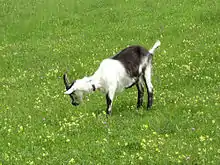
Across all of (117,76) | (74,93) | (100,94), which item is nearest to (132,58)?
(117,76)

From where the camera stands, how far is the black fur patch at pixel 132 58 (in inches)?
558

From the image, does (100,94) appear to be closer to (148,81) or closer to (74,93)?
(148,81)

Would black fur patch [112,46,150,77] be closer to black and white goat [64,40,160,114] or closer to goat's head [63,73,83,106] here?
black and white goat [64,40,160,114]

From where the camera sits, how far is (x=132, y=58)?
1440 cm

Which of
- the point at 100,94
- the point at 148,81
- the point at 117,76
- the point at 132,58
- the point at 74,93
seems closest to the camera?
the point at 74,93

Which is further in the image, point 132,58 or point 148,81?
point 148,81

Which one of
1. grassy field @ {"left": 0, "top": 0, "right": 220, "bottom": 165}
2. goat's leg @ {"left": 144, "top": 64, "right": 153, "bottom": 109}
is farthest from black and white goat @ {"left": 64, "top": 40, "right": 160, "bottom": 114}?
grassy field @ {"left": 0, "top": 0, "right": 220, "bottom": 165}

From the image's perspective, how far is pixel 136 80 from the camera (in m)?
14.6

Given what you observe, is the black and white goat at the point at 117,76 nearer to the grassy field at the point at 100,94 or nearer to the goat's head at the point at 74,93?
the goat's head at the point at 74,93

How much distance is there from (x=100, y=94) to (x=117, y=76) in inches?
150

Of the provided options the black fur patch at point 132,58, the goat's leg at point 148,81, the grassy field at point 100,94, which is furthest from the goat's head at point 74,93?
the goat's leg at point 148,81

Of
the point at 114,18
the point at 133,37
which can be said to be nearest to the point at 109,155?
the point at 133,37

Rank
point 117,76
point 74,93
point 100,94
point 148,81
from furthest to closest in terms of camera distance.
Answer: point 100,94 < point 148,81 < point 117,76 < point 74,93

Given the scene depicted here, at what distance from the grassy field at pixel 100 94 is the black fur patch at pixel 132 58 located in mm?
1354
